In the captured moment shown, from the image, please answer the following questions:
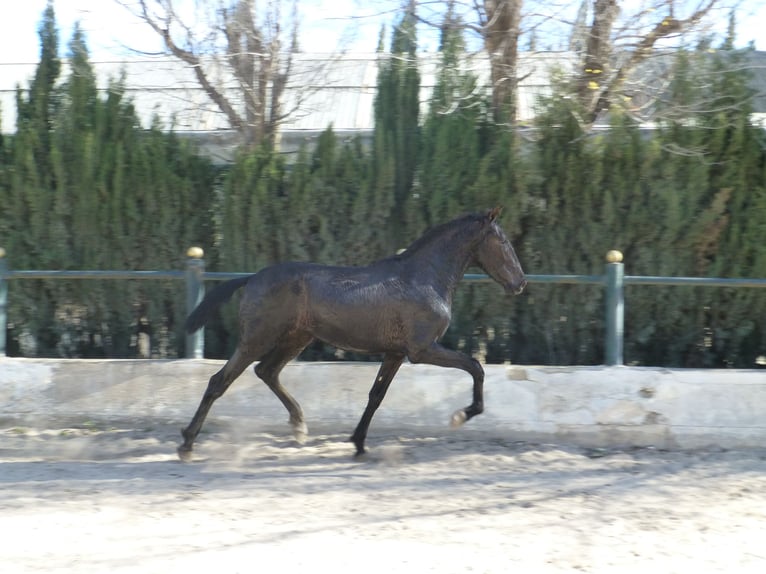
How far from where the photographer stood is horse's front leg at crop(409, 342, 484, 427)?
5.59 meters

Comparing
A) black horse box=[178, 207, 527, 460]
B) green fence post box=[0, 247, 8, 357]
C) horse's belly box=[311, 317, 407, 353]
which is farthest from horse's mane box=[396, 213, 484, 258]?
green fence post box=[0, 247, 8, 357]

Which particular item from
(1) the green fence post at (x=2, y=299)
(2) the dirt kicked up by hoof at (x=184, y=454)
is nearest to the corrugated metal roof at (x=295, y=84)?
(1) the green fence post at (x=2, y=299)

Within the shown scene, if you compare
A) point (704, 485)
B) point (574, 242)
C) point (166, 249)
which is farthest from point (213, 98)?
point (704, 485)

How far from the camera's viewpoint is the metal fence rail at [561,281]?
21.3 feet

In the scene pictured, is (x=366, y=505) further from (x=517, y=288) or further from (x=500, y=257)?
(x=500, y=257)

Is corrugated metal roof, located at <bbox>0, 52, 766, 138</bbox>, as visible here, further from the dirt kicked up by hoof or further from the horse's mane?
the dirt kicked up by hoof

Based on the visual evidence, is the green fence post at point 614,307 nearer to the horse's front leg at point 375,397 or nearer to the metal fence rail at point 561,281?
the metal fence rail at point 561,281

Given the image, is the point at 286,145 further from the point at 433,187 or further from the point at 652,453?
Result: the point at 652,453

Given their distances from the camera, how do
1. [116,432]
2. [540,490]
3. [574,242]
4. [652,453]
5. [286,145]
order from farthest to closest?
[286,145] < [574,242] < [116,432] < [652,453] < [540,490]

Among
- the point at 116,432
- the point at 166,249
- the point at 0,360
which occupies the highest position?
the point at 166,249

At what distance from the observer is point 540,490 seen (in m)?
5.22

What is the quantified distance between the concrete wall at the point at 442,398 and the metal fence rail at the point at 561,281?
0.24 metres

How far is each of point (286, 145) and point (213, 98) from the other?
212 cm

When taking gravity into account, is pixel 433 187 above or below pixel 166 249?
above
